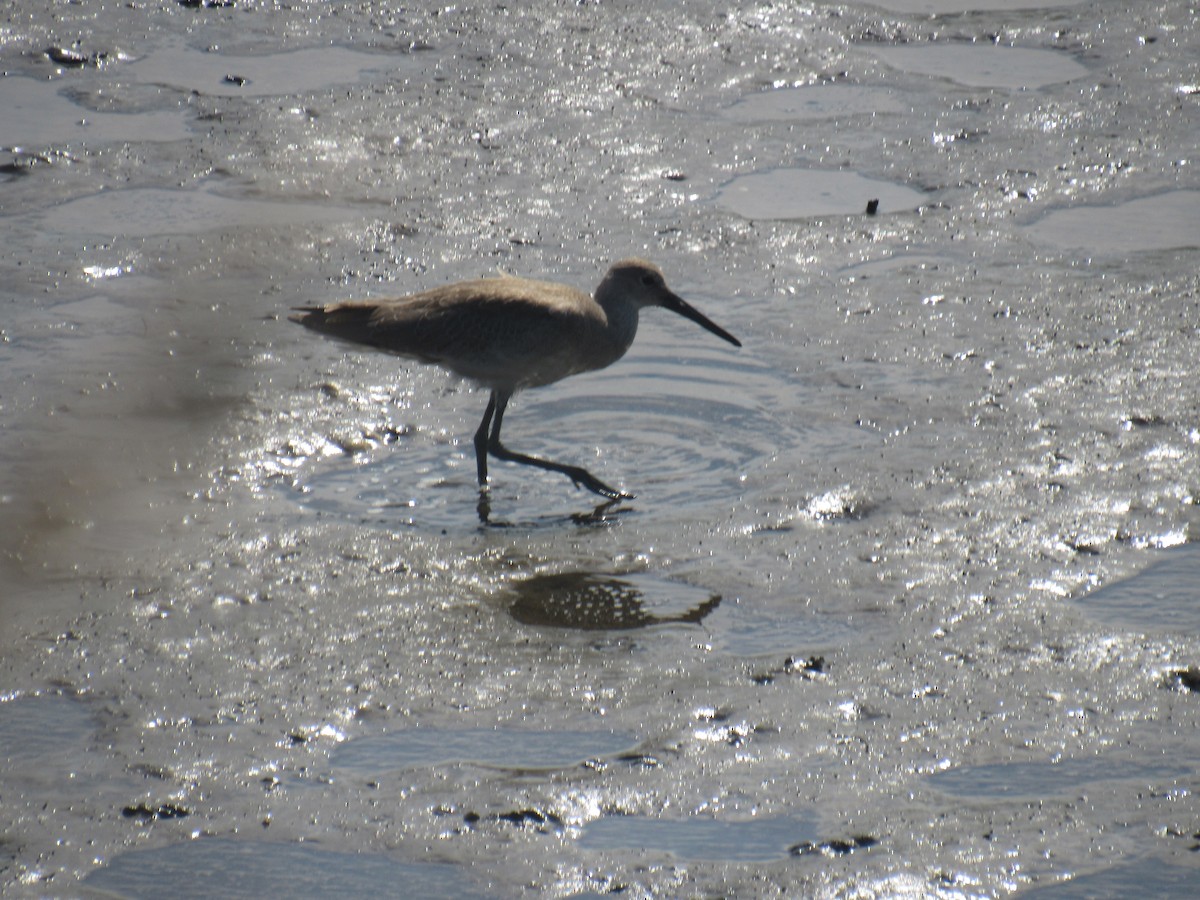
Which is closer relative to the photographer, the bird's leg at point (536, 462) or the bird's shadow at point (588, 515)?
the bird's shadow at point (588, 515)

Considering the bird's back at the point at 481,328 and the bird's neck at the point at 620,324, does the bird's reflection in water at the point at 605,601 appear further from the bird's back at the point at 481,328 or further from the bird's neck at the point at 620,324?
the bird's neck at the point at 620,324

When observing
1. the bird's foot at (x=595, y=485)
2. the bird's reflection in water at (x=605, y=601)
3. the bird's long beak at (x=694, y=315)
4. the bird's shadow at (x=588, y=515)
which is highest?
the bird's long beak at (x=694, y=315)

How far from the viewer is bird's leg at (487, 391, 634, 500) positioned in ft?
19.4

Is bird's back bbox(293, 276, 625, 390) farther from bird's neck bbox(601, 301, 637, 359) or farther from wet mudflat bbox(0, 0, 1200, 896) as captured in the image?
wet mudflat bbox(0, 0, 1200, 896)

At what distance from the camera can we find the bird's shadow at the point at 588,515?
569 cm

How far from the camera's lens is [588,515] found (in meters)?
5.77

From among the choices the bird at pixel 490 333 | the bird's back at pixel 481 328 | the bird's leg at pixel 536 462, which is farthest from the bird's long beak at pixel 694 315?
the bird's leg at pixel 536 462

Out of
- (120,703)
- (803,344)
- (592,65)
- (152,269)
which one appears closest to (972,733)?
(120,703)

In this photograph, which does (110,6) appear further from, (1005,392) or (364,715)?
(364,715)

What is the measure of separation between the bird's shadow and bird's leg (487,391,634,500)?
51 millimetres

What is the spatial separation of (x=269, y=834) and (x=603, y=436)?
3.09 meters

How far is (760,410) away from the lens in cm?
654

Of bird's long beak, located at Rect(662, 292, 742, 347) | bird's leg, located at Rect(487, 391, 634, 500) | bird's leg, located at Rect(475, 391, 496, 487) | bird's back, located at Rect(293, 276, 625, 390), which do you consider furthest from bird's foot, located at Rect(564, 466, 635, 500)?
bird's long beak, located at Rect(662, 292, 742, 347)

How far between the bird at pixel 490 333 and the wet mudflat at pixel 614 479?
286 mm
